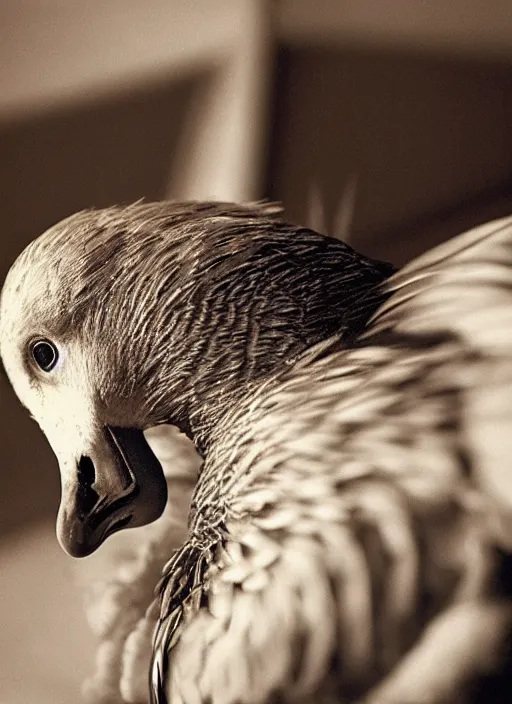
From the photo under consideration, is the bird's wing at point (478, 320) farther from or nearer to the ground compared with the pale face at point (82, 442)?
farther from the ground

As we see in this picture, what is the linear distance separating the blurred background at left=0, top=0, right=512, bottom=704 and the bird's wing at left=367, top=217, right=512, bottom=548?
3 centimetres

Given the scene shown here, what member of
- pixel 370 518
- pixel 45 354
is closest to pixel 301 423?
pixel 370 518

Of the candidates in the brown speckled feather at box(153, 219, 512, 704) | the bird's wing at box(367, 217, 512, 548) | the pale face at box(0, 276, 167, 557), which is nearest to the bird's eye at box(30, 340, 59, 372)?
the pale face at box(0, 276, 167, 557)

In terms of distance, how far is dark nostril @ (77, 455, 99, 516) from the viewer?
26.9 inches

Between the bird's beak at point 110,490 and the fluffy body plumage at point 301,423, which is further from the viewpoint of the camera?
the bird's beak at point 110,490

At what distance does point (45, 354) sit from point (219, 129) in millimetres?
238

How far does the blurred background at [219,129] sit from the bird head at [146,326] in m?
0.03

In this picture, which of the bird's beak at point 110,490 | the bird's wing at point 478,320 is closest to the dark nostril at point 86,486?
the bird's beak at point 110,490

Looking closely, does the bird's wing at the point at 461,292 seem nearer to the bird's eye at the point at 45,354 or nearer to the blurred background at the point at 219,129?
the blurred background at the point at 219,129

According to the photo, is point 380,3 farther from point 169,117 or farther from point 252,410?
point 252,410

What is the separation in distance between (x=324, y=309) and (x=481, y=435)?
0.53ft

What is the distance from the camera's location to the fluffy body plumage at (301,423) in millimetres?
539

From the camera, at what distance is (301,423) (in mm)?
621

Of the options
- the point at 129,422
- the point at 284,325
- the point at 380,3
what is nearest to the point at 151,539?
the point at 129,422
